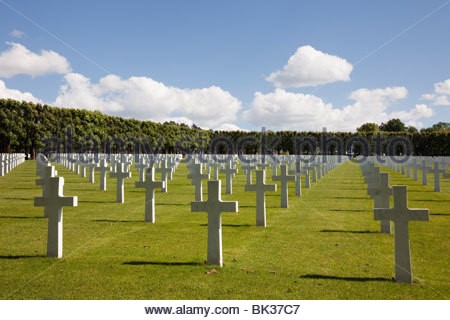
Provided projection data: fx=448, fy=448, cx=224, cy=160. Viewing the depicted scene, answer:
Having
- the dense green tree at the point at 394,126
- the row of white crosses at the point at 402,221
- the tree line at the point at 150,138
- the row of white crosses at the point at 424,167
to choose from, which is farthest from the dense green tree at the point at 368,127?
the row of white crosses at the point at 402,221

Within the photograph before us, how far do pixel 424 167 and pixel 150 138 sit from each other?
156 ft

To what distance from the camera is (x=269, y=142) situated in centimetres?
7606

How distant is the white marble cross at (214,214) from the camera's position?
652 cm

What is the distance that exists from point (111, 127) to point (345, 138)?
43179 millimetres

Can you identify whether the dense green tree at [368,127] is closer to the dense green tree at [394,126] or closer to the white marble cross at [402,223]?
the dense green tree at [394,126]

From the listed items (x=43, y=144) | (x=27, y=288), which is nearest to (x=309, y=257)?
(x=27, y=288)

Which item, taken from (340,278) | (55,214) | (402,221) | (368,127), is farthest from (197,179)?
(368,127)

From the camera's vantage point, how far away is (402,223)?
5.92 meters

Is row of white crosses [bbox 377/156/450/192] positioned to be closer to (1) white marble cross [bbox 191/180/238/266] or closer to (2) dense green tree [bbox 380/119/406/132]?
(1) white marble cross [bbox 191/180/238/266]

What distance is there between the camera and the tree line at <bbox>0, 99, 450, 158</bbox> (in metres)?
50.4

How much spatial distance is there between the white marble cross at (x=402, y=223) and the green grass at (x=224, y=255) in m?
0.18

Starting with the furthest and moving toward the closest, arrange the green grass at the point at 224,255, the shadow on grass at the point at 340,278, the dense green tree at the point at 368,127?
the dense green tree at the point at 368,127, the shadow on grass at the point at 340,278, the green grass at the point at 224,255

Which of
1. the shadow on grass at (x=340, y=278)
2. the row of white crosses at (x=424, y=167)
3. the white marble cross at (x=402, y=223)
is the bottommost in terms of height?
the shadow on grass at (x=340, y=278)

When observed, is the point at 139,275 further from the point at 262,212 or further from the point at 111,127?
the point at 111,127
